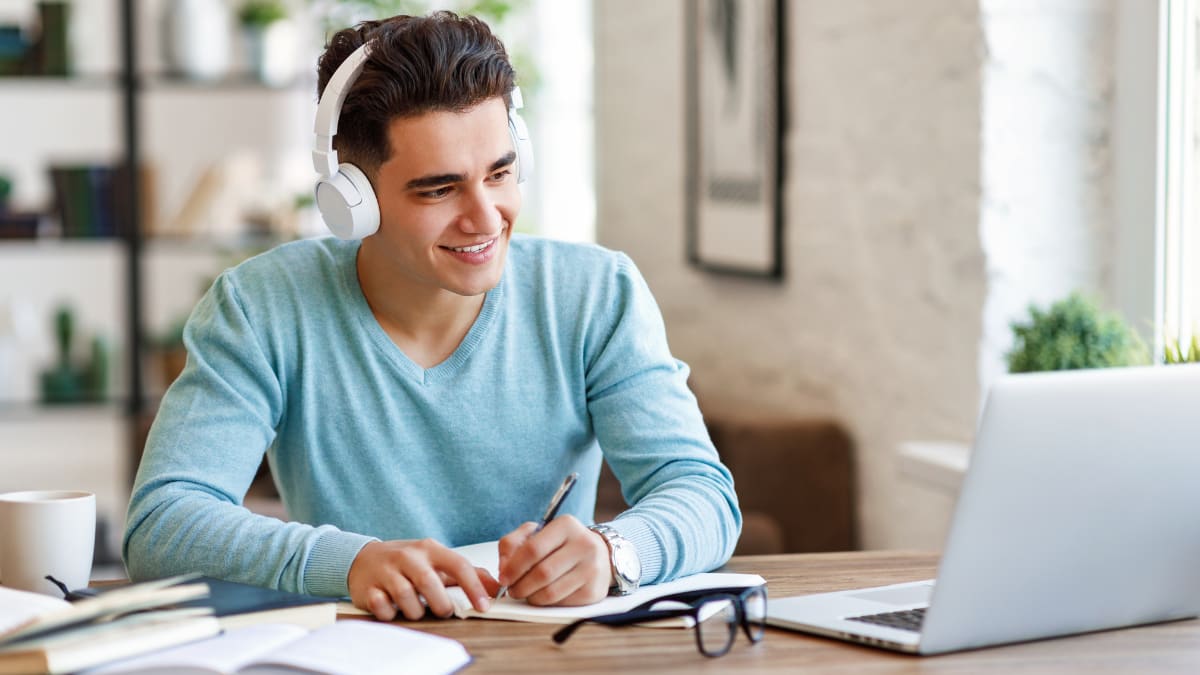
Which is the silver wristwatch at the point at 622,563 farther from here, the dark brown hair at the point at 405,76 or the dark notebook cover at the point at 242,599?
the dark brown hair at the point at 405,76

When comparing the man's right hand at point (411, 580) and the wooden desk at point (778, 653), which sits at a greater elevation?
the man's right hand at point (411, 580)

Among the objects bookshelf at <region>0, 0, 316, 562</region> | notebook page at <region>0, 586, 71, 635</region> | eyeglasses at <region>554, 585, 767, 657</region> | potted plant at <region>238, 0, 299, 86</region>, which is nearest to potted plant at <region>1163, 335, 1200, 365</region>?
eyeglasses at <region>554, 585, 767, 657</region>

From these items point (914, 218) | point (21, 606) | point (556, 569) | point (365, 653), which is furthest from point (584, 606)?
point (914, 218)

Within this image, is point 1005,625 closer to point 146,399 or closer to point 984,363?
point 984,363

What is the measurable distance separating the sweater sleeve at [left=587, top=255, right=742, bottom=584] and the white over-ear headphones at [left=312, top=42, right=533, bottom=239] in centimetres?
31

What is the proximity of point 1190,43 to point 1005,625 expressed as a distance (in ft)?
4.84

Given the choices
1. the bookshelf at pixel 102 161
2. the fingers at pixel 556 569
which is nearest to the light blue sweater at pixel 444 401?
the fingers at pixel 556 569

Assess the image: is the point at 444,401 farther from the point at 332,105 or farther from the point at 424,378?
the point at 332,105

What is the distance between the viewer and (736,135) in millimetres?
3619

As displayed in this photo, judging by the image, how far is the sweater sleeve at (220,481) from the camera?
4.69 ft

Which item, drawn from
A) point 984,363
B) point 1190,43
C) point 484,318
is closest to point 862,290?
point 984,363

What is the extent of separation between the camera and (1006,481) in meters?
1.16

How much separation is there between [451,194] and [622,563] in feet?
1.54

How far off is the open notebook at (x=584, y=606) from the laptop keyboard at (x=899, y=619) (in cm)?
14
